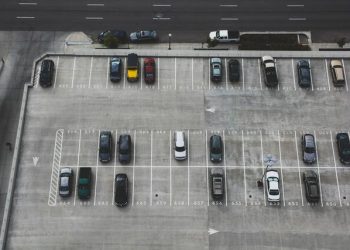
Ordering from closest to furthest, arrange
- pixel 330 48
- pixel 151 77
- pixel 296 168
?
pixel 296 168
pixel 151 77
pixel 330 48

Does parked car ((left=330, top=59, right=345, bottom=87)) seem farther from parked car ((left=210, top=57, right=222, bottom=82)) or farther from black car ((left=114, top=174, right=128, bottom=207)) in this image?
black car ((left=114, top=174, right=128, bottom=207))

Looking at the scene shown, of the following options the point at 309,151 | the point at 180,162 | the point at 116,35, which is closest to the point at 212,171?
the point at 180,162

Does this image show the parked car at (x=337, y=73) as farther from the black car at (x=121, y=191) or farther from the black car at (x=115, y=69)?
the black car at (x=121, y=191)

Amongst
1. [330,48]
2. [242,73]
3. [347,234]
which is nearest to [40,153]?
[242,73]

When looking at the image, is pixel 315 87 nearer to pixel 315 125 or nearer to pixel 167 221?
pixel 315 125

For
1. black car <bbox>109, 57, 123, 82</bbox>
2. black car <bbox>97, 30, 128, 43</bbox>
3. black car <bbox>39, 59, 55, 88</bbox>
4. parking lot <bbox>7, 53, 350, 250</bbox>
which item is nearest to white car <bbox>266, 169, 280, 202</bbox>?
parking lot <bbox>7, 53, 350, 250</bbox>

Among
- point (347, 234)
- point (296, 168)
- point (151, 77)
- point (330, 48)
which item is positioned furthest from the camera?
point (330, 48)
